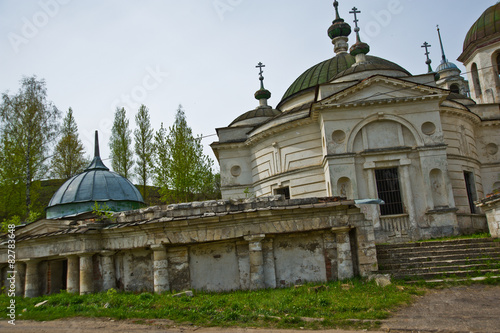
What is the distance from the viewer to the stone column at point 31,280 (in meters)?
12.8

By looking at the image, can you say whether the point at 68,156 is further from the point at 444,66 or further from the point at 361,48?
the point at 444,66

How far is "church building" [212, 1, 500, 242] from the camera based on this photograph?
65.4 feet

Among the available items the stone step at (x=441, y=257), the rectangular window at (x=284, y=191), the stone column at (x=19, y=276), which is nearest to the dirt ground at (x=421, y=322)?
the stone step at (x=441, y=257)

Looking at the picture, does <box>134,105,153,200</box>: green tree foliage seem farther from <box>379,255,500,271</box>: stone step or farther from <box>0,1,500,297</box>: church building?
<box>379,255,500,271</box>: stone step

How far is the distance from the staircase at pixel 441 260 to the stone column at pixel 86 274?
8647mm

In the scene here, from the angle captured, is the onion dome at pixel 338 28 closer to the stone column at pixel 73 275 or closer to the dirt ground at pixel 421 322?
the dirt ground at pixel 421 322

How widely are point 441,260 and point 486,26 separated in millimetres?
26274

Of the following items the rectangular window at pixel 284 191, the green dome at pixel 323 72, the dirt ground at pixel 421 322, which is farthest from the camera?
the green dome at pixel 323 72

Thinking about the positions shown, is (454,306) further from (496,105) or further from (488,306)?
(496,105)

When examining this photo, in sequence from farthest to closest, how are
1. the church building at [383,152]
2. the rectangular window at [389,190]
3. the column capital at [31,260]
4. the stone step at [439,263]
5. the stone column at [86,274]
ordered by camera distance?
the rectangular window at [389,190], the church building at [383,152], the column capital at [31,260], the stone step at [439,263], the stone column at [86,274]

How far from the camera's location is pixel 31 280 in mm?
12789

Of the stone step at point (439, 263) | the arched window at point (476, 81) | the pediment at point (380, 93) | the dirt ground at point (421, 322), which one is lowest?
the dirt ground at point (421, 322)

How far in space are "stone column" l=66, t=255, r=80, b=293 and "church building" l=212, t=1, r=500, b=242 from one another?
34.9 feet

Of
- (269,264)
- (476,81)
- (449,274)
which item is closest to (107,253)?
(269,264)
